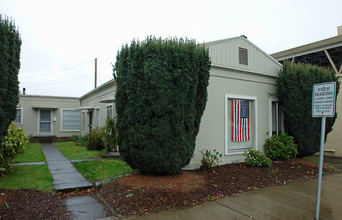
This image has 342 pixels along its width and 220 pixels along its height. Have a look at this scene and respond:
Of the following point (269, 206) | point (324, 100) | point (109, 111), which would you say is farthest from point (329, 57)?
point (109, 111)

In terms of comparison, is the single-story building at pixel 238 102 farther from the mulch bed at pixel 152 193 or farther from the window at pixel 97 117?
the window at pixel 97 117

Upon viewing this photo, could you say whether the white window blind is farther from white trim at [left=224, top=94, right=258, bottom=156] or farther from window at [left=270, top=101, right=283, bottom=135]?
window at [left=270, top=101, right=283, bottom=135]

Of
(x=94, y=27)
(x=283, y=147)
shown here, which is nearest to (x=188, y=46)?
(x=283, y=147)

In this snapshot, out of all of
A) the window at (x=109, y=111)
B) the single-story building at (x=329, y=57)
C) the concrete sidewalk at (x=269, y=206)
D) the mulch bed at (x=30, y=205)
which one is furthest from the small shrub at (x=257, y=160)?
the window at (x=109, y=111)

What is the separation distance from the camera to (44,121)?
1809 cm

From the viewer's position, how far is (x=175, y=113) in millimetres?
5320

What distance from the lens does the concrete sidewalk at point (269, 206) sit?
4.03 meters

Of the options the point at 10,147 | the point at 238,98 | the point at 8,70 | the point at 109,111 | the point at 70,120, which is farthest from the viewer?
the point at 70,120

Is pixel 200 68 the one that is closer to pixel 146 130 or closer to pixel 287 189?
pixel 146 130

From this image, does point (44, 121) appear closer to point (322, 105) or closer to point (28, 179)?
point (28, 179)

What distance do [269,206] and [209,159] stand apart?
2.72m

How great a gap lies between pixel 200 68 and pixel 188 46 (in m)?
0.62

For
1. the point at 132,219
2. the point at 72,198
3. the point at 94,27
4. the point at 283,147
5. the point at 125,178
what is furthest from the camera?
the point at 94,27

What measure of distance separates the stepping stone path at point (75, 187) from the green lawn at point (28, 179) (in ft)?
0.56
